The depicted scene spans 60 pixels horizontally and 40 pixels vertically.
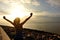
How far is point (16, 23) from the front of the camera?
170 inches

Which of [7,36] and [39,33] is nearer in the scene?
[7,36]

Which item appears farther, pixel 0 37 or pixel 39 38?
pixel 39 38

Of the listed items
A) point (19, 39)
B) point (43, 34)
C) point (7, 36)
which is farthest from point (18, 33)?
point (43, 34)

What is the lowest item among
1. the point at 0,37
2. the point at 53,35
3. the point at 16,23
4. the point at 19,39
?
the point at 53,35

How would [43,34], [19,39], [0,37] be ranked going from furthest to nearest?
1. [43,34]
2. [0,37]
3. [19,39]

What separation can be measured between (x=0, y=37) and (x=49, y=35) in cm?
190

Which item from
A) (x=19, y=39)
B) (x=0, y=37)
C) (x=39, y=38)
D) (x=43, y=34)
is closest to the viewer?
(x=19, y=39)

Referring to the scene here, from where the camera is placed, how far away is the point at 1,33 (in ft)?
18.7

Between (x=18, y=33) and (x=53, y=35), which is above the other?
(x=18, y=33)

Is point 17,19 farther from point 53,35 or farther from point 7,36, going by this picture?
point 53,35

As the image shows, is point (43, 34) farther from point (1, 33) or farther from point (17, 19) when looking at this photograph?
point (17, 19)

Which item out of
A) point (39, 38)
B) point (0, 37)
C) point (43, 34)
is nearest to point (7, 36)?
point (0, 37)

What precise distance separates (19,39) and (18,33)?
14 centimetres

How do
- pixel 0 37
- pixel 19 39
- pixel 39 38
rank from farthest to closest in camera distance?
pixel 39 38
pixel 0 37
pixel 19 39
